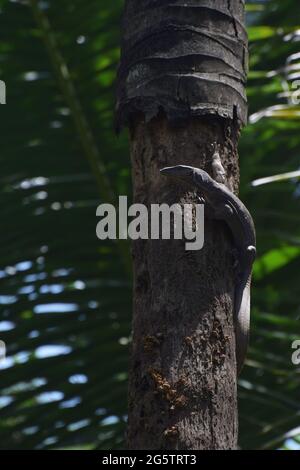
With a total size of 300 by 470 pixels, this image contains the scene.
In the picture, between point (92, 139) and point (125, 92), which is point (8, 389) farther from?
point (125, 92)

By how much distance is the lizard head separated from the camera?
2148 millimetres

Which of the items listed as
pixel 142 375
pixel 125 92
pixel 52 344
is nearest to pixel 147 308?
pixel 142 375

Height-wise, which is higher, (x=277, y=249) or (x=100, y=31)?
(x=100, y=31)

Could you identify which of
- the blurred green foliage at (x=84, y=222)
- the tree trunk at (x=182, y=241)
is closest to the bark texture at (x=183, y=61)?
the tree trunk at (x=182, y=241)

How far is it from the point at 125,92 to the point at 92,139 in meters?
2.04

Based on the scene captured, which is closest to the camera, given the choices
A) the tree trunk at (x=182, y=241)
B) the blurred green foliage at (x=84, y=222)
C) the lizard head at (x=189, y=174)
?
the tree trunk at (x=182, y=241)

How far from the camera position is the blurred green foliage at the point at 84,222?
4051mm

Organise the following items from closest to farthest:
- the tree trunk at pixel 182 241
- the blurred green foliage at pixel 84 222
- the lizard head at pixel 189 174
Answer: the tree trunk at pixel 182 241 < the lizard head at pixel 189 174 < the blurred green foliage at pixel 84 222

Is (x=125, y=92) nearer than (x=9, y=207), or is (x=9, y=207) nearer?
(x=125, y=92)

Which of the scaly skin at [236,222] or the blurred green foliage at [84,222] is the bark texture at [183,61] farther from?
the blurred green foliage at [84,222]

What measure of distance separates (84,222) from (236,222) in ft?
6.92

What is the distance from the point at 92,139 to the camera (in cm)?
436

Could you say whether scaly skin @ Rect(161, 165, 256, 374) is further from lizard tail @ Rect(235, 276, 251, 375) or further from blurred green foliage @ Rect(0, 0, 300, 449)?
blurred green foliage @ Rect(0, 0, 300, 449)
